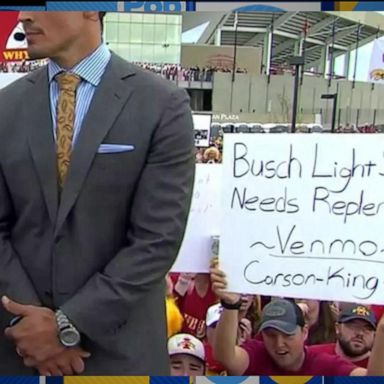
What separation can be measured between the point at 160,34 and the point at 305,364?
2.53ft

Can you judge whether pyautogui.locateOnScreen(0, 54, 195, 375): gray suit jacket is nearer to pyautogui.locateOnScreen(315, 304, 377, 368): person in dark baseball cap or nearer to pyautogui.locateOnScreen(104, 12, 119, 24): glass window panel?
pyautogui.locateOnScreen(104, 12, 119, 24): glass window panel

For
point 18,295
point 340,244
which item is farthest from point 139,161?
point 340,244

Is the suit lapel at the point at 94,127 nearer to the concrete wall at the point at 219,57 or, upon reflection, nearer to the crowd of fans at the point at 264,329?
the concrete wall at the point at 219,57

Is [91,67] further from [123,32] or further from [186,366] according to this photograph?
[186,366]

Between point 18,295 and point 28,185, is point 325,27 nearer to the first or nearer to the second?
point 28,185

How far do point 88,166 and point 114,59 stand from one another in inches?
9.1

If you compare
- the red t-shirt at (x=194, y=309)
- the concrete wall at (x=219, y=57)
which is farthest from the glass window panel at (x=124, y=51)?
the red t-shirt at (x=194, y=309)

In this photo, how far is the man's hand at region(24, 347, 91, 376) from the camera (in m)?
1.34

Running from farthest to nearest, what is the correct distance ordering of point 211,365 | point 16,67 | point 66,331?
point 211,365 → point 16,67 → point 66,331

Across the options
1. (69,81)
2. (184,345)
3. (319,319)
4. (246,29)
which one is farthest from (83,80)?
(319,319)

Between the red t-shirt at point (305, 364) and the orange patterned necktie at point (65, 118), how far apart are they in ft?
1.82

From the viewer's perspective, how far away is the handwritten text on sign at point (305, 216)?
140cm

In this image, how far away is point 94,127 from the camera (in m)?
1.30

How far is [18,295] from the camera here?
1323 millimetres
